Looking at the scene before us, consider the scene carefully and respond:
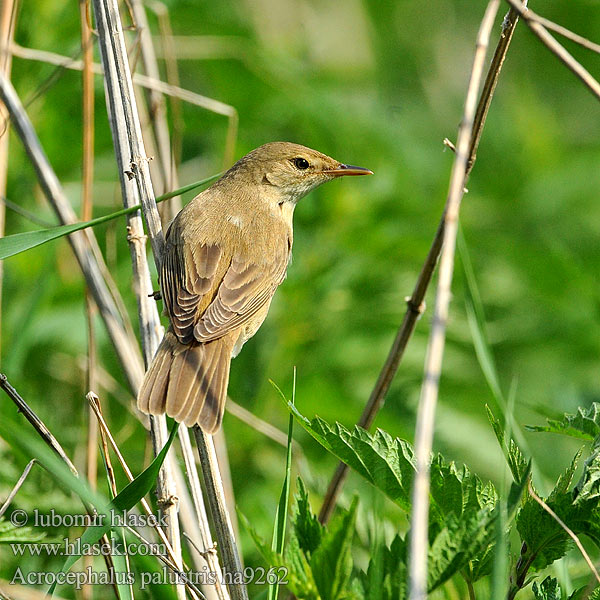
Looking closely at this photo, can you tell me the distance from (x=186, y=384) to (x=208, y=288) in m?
0.57

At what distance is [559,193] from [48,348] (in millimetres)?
2980

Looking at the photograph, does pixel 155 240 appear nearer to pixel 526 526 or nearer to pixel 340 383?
pixel 526 526

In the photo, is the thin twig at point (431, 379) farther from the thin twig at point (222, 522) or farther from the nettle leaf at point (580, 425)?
the thin twig at point (222, 522)

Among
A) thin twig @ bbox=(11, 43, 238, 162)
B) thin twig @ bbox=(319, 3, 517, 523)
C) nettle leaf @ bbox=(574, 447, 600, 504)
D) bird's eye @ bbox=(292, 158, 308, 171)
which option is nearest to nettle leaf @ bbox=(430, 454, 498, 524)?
nettle leaf @ bbox=(574, 447, 600, 504)

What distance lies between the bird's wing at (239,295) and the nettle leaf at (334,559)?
1.25 m

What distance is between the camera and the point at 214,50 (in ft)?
14.3

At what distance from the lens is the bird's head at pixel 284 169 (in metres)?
3.52

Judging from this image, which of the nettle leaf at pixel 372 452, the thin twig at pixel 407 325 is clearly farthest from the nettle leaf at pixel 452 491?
the thin twig at pixel 407 325

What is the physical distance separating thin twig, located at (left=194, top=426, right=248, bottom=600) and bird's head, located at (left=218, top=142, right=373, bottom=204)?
1592 millimetres

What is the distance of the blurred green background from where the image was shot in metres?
3.53

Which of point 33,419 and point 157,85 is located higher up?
point 157,85

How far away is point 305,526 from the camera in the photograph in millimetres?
1668

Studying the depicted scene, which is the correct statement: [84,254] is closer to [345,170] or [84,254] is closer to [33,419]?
[33,419]

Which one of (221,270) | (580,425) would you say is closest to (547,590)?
(580,425)
